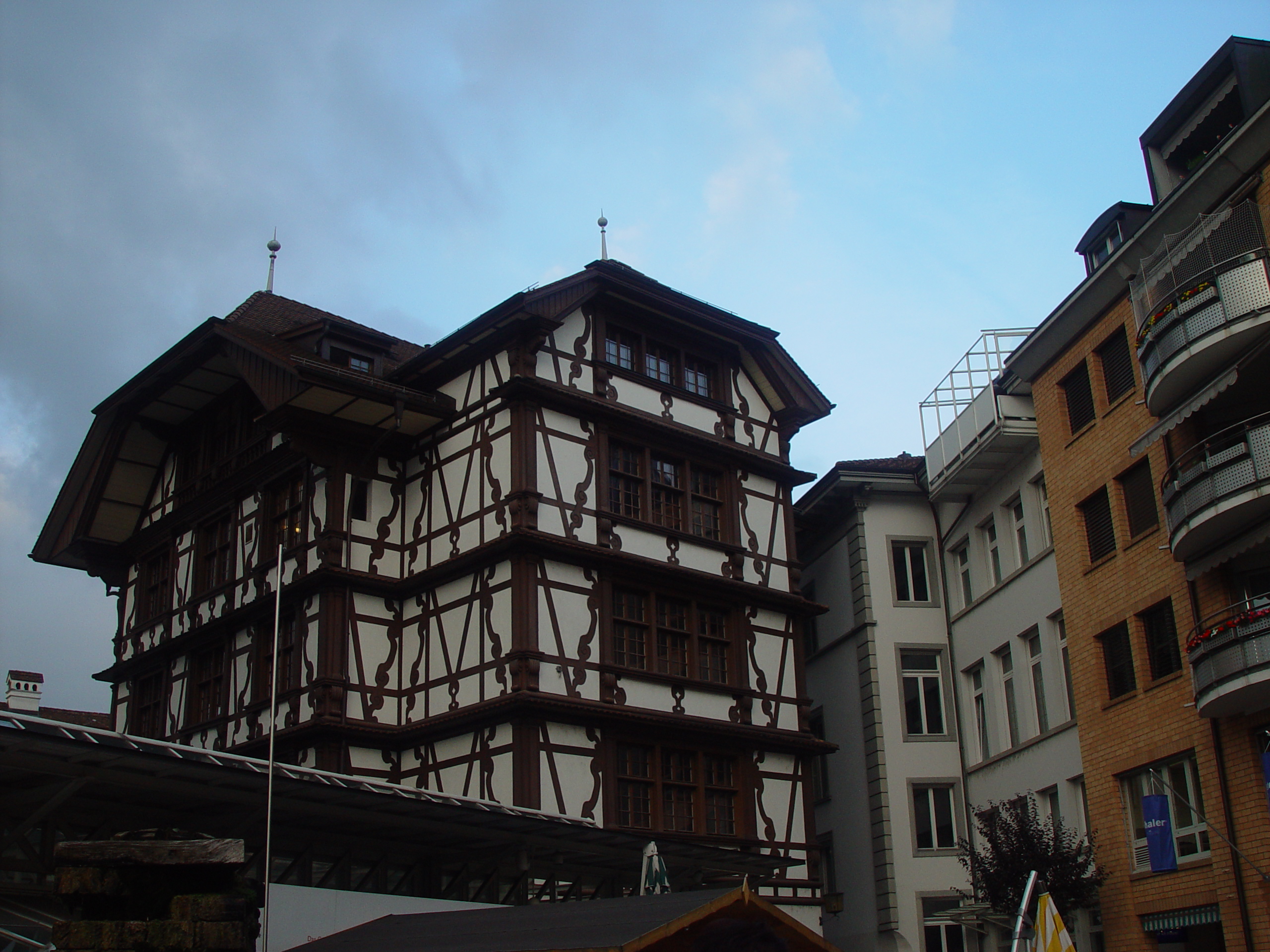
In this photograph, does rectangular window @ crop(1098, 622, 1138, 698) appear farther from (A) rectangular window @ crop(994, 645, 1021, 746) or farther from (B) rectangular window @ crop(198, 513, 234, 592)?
(B) rectangular window @ crop(198, 513, 234, 592)

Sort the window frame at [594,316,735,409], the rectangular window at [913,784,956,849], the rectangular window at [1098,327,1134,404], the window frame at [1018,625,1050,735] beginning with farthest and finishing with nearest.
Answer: the rectangular window at [913,784,956,849]
the window frame at [594,316,735,409]
the window frame at [1018,625,1050,735]
the rectangular window at [1098,327,1134,404]

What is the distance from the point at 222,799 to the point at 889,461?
2187 centimetres

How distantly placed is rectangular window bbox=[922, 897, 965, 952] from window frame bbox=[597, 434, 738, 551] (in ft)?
32.2

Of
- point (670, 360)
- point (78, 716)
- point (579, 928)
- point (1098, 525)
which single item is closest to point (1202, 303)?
point (1098, 525)

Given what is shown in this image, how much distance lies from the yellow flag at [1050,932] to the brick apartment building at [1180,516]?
5.57m

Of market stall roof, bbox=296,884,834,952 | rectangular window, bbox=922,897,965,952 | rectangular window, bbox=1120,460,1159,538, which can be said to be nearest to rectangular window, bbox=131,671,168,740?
rectangular window, bbox=922,897,965,952

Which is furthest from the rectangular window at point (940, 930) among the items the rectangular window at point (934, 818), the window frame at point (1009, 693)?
the window frame at point (1009, 693)

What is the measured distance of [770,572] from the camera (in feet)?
103

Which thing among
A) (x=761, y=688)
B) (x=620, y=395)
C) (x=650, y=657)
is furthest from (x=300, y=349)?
(x=761, y=688)

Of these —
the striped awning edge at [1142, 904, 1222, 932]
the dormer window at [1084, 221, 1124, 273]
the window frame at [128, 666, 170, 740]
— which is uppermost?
the dormer window at [1084, 221, 1124, 273]

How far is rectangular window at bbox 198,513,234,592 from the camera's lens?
32.4m

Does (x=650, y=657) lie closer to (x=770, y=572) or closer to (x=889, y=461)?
(x=770, y=572)

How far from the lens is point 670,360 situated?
105 feet

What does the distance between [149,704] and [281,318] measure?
10497 mm
